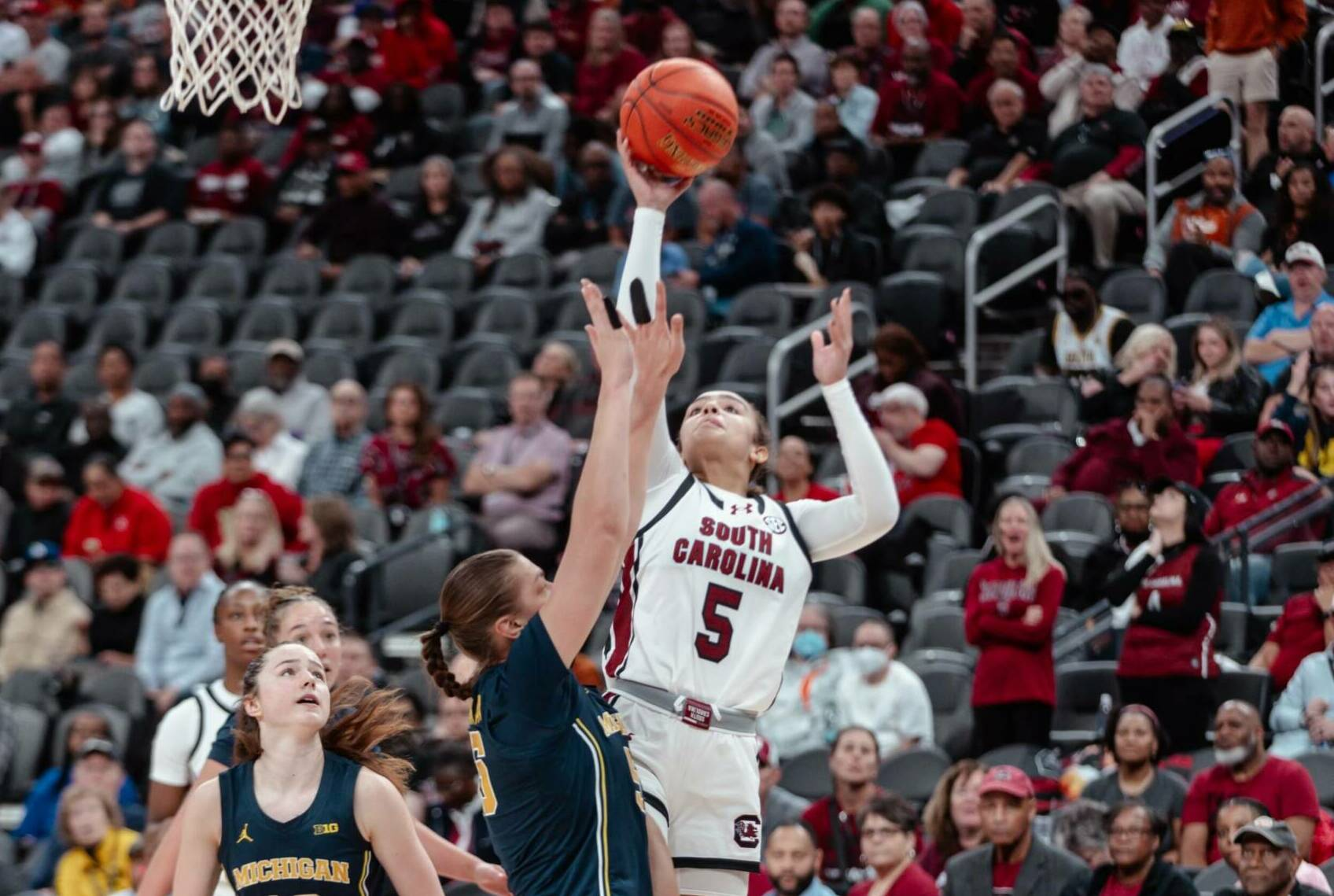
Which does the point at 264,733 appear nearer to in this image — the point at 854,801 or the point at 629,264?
the point at 629,264

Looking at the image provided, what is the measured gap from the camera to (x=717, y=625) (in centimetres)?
502

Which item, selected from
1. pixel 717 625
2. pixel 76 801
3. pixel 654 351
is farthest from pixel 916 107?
pixel 654 351

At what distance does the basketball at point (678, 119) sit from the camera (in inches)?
195

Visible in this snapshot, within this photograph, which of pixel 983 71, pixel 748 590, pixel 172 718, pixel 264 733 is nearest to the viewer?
pixel 264 733

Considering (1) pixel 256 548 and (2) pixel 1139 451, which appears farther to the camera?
(1) pixel 256 548

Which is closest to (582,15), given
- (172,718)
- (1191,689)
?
(1191,689)

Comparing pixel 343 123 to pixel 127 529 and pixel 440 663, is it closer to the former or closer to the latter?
pixel 127 529

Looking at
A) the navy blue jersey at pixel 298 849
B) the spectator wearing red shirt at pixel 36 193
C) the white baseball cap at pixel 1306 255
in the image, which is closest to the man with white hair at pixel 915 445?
the white baseball cap at pixel 1306 255

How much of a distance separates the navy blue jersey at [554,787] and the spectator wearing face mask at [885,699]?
5.39m

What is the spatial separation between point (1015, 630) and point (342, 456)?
4.86m

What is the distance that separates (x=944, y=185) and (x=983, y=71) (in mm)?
1203

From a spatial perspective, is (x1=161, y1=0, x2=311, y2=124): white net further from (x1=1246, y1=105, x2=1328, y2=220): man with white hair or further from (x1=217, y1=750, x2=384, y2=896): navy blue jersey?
(x1=1246, y1=105, x2=1328, y2=220): man with white hair

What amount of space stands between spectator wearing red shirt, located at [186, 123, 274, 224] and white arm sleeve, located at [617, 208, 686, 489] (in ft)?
39.1

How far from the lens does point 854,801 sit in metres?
8.93
